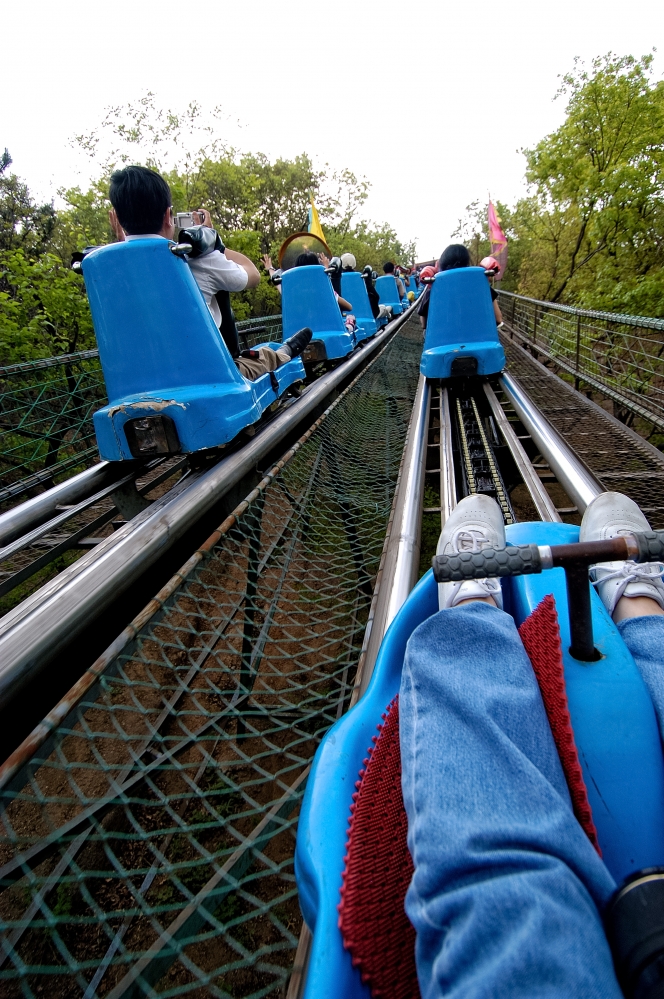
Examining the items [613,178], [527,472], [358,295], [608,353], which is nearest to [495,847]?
[527,472]

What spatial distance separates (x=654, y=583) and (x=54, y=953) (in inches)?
79.2

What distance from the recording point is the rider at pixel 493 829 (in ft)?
1.33

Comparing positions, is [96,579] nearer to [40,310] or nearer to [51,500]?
[51,500]

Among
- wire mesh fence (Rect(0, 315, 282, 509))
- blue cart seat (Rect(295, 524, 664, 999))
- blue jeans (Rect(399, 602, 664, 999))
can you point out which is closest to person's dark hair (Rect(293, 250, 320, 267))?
wire mesh fence (Rect(0, 315, 282, 509))

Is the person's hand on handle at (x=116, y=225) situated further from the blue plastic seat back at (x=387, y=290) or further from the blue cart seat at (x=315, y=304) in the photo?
the blue plastic seat back at (x=387, y=290)

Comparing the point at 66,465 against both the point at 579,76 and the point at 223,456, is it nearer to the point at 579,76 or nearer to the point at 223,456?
the point at 223,456

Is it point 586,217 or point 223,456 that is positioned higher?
point 586,217

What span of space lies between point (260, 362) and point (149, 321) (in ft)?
2.79

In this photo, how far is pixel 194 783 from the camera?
1524mm

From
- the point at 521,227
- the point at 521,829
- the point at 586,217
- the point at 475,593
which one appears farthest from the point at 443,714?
the point at 521,227

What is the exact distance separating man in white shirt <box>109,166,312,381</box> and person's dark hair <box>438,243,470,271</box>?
240 cm

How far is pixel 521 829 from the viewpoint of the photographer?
0.48 metres

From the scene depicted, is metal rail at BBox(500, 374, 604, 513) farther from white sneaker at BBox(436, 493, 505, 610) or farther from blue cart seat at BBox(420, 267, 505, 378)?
blue cart seat at BBox(420, 267, 505, 378)

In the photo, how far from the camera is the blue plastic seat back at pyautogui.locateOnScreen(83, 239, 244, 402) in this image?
1923mm
